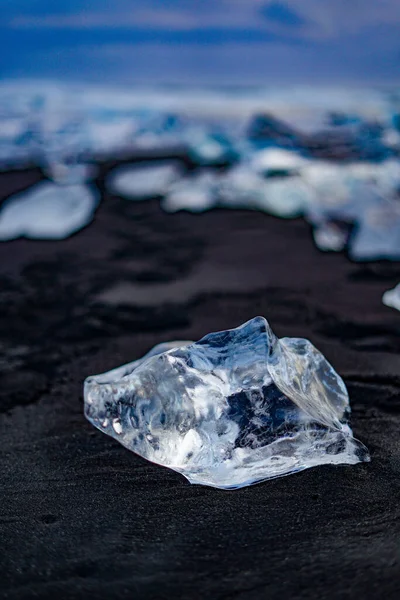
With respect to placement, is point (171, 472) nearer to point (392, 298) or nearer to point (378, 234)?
point (392, 298)

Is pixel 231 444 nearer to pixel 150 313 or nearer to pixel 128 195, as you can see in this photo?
pixel 150 313

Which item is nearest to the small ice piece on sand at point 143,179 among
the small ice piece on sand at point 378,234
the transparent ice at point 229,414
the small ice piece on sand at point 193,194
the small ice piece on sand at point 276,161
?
the small ice piece on sand at point 193,194

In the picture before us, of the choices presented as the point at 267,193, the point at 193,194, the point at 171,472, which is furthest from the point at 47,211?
the point at 171,472

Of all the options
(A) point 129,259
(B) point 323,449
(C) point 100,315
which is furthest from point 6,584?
(A) point 129,259

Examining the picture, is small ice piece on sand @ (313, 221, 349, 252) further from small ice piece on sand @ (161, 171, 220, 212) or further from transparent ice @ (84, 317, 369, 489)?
transparent ice @ (84, 317, 369, 489)

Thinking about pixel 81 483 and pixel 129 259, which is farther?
pixel 129 259

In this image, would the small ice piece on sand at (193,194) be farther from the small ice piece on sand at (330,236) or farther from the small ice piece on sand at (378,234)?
the small ice piece on sand at (378,234)
